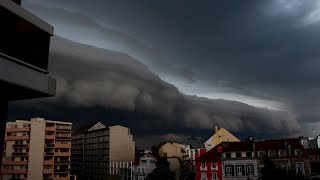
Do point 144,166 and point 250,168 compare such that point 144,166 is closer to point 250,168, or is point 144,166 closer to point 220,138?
point 220,138

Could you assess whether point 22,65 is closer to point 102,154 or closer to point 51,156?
point 51,156

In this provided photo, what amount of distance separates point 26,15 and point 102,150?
118m

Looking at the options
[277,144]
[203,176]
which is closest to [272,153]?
[277,144]

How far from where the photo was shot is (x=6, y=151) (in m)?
97.4

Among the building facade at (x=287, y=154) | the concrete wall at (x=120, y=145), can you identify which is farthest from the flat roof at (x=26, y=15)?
the concrete wall at (x=120, y=145)

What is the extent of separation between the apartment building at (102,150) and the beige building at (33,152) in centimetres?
2229

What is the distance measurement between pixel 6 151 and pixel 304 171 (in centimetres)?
7365

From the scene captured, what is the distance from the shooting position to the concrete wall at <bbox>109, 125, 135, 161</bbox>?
411ft

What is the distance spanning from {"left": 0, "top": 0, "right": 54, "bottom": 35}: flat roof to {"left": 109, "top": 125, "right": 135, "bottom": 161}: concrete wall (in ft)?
366

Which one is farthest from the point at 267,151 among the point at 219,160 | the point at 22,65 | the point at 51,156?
the point at 22,65

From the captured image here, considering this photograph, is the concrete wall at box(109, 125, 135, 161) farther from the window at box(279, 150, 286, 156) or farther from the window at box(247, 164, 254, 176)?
the window at box(279, 150, 286, 156)

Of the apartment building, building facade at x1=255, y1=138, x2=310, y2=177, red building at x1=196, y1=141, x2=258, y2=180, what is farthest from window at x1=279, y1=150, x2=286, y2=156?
the apartment building

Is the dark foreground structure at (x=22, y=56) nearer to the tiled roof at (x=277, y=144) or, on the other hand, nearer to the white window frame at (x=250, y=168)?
the white window frame at (x=250, y=168)

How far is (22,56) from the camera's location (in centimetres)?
1435
